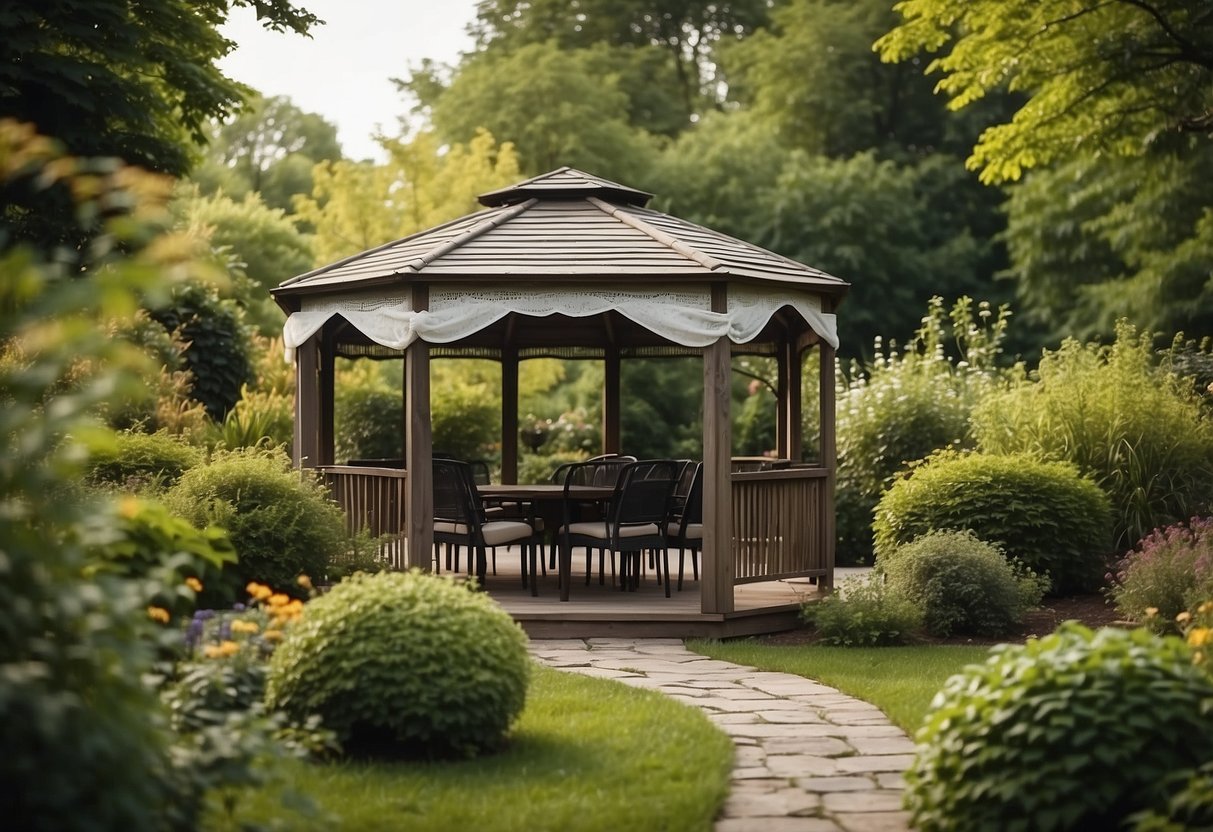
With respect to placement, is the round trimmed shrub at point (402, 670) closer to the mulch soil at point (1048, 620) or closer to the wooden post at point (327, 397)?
the mulch soil at point (1048, 620)

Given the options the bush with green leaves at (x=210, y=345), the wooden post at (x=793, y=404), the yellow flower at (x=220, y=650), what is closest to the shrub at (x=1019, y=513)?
the wooden post at (x=793, y=404)

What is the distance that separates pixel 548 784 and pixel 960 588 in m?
5.26

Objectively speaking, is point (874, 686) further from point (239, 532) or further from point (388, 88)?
point (388, 88)

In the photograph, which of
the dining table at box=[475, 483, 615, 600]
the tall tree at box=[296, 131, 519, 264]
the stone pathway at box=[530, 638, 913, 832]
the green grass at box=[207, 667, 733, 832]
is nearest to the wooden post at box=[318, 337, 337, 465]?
the dining table at box=[475, 483, 615, 600]

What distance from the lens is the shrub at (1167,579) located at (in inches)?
354

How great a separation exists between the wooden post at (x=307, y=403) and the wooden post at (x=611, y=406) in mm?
3365

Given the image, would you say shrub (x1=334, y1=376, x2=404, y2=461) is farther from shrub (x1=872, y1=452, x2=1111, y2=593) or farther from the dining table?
shrub (x1=872, y1=452, x2=1111, y2=593)

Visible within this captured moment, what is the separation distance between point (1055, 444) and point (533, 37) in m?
24.5

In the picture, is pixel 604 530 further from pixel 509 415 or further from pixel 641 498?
pixel 509 415

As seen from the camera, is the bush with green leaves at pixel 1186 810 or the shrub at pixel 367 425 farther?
the shrub at pixel 367 425

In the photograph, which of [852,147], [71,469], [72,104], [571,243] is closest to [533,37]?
[852,147]

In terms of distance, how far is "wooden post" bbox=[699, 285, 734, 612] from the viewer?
395 inches

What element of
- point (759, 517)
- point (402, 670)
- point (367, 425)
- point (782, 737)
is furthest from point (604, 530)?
point (367, 425)

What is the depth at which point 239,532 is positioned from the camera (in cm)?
944
